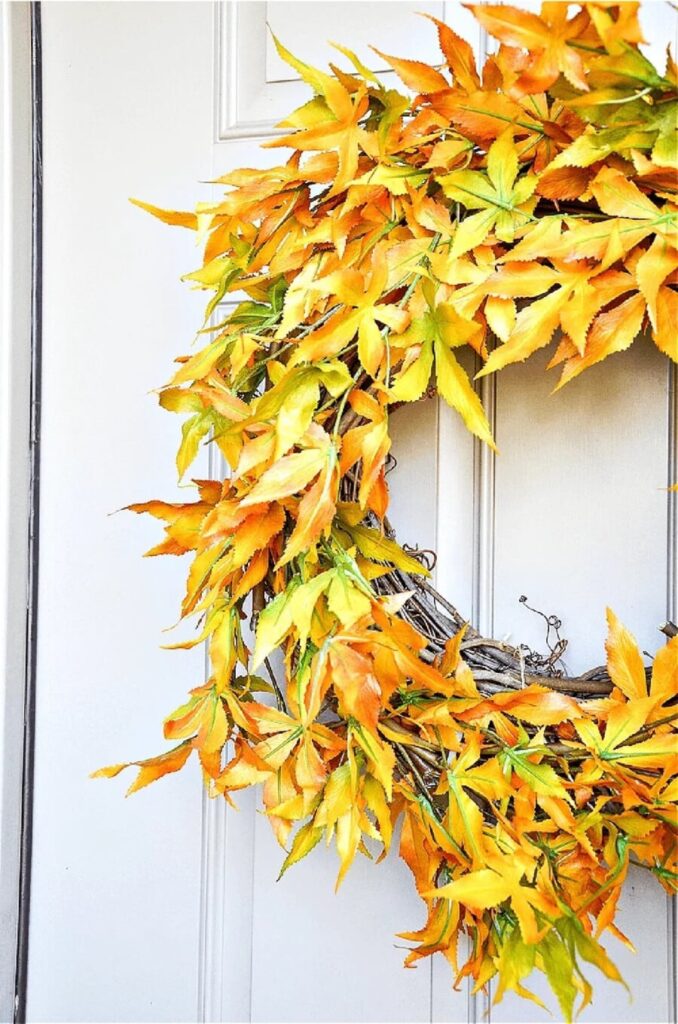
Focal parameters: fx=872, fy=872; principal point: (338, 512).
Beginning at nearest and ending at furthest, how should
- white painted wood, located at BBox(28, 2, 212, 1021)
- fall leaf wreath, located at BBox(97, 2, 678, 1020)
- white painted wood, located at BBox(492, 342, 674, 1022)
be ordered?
fall leaf wreath, located at BBox(97, 2, 678, 1020), white painted wood, located at BBox(492, 342, 674, 1022), white painted wood, located at BBox(28, 2, 212, 1021)

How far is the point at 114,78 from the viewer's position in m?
0.91

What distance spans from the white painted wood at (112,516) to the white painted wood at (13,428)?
0.08ft

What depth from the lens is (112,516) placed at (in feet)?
3.01

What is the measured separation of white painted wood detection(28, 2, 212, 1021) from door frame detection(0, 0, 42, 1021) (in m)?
0.01

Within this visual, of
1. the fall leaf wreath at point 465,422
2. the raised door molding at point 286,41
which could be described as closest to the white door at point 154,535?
the raised door molding at point 286,41

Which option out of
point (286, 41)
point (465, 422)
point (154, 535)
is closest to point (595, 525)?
point (465, 422)

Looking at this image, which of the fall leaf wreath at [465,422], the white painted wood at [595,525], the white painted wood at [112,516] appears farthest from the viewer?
the white painted wood at [112,516]

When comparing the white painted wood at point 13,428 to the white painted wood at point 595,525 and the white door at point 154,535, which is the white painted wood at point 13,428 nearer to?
the white door at point 154,535

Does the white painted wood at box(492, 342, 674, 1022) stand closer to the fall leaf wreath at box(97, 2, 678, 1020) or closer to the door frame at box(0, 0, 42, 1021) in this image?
the fall leaf wreath at box(97, 2, 678, 1020)

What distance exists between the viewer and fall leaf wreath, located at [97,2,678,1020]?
596 mm

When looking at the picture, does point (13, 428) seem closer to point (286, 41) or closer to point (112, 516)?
point (112, 516)

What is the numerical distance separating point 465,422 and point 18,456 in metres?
0.50

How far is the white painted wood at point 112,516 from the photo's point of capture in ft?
2.94

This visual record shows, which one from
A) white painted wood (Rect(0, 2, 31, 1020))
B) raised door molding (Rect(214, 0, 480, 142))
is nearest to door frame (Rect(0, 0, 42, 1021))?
white painted wood (Rect(0, 2, 31, 1020))
